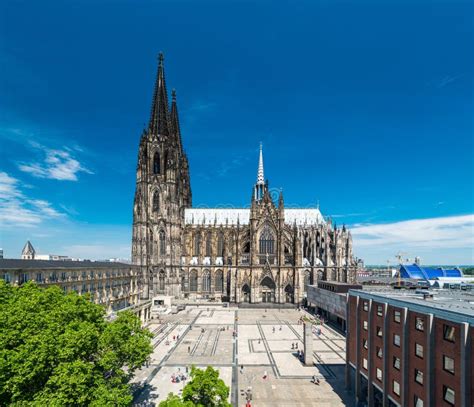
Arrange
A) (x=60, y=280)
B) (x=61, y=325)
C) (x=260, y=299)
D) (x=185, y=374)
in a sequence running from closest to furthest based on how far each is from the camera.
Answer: (x=61, y=325), (x=185, y=374), (x=60, y=280), (x=260, y=299)

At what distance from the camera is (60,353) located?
75.6ft

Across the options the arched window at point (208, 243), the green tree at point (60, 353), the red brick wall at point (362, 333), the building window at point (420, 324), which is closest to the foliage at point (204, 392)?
the green tree at point (60, 353)

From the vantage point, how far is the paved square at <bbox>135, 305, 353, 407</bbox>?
3488 cm

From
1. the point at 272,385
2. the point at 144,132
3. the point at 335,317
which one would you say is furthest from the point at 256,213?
the point at 272,385

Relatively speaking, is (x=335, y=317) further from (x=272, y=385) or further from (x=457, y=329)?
(x=457, y=329)

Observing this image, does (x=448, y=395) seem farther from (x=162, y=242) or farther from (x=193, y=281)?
(x=193, y=281)

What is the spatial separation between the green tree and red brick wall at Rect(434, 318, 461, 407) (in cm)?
2220

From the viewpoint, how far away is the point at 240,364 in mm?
44125

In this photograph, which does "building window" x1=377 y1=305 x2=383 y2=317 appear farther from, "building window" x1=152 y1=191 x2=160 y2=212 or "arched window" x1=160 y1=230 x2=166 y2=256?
"building window" x1=152 y1=191 x2=160 y2=212

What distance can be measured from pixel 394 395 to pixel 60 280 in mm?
49961

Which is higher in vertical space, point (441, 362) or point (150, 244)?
point (150, 244)

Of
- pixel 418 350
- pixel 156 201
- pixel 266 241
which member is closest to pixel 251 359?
pixel 418 350

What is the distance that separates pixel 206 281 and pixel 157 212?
26223mm

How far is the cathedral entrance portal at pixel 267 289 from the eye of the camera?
3688 inches
